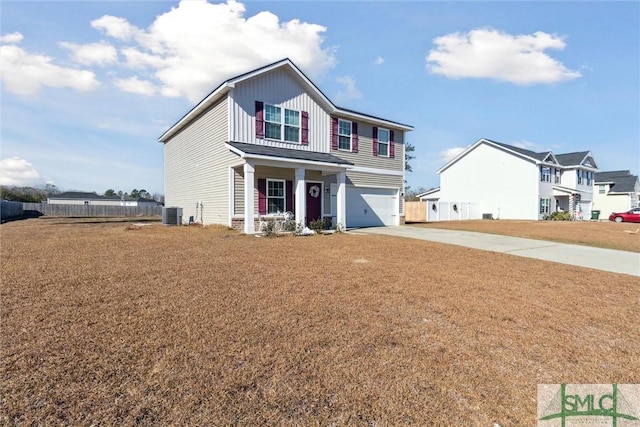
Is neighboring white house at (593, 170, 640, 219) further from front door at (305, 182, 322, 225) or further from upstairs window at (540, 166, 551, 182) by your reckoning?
front door at (305, 182, 322, 225)

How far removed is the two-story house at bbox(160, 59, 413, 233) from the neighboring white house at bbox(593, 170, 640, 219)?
3882 cm

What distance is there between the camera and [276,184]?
1470 cm

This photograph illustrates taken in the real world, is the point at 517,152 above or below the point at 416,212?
above

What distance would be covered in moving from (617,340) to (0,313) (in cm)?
731

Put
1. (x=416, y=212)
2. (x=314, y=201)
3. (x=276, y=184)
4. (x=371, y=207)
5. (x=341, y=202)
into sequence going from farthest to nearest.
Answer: (x=416, y=212)
(x=371, y=207)
(x=314, y=201)
(x=341, y=202)
(x=276, y=184)

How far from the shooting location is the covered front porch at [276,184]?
1257 cm

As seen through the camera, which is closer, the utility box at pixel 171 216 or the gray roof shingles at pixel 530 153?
the utility box at pixel 171 216

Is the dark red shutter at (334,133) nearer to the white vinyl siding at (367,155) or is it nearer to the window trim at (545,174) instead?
the white vinyl siding at (367,155)

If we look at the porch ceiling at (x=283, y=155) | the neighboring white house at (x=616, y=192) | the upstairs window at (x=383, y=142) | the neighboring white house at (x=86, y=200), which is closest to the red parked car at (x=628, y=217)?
the neighboring white house at (x=616, y=192)

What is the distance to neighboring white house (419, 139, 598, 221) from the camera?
30.1 m

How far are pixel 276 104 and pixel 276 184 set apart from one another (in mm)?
3686

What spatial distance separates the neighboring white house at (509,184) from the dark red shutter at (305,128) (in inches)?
631

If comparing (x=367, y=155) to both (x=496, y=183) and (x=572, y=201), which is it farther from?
(x=572, y=201)

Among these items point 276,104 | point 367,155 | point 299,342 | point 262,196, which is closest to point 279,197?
point 262,196
